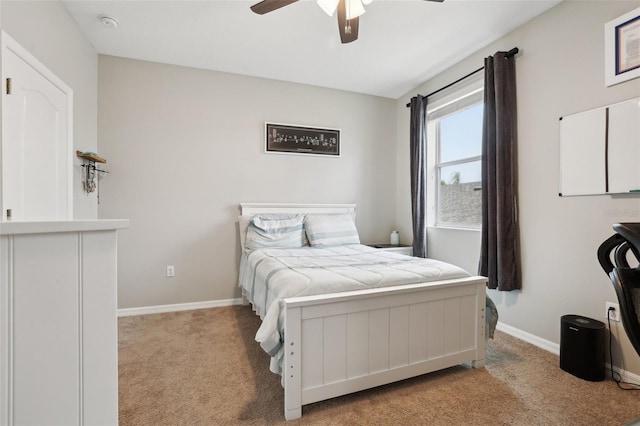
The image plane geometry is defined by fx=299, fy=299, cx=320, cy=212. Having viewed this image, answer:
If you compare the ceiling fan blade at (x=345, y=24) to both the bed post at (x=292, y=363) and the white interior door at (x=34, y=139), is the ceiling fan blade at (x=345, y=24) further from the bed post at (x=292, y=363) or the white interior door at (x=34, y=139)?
the white interior door at (x=34, y=139)

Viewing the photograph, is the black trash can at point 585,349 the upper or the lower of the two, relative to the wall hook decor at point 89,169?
lower

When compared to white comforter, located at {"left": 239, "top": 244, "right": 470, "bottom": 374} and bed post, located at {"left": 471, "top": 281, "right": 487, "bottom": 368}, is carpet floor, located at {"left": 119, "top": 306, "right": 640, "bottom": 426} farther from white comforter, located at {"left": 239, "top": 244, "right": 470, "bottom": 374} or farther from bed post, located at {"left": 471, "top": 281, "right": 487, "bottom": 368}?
white comforter, located at {"left": 239, "top": 244, "right": 470, "bottom": 374}

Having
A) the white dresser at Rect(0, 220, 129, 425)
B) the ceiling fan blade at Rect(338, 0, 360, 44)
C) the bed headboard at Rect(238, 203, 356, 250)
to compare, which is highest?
the ceiling fan blade at Rect(338, 0, 360, 44)

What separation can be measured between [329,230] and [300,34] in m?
1.86

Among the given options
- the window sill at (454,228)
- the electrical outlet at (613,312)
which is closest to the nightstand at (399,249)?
the window sill at (454,228)

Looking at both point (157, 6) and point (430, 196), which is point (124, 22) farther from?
point (430, 196)

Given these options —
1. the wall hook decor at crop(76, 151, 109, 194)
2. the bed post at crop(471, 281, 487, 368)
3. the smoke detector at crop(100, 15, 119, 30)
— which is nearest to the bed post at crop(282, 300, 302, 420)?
the bed post at crop(471, 281, 487, 368)

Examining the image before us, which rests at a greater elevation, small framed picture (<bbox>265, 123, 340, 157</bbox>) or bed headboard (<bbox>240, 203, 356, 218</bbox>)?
small framed picture (<bbox>265, 123, 340, 157</bbox>)

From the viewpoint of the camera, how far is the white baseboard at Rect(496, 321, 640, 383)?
70.3 inches

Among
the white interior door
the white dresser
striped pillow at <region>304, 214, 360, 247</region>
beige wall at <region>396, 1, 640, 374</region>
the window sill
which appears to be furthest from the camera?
striped pillow at <region>304, 214, 360, 247</region>

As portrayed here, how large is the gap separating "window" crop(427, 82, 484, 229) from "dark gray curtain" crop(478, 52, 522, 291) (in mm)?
374

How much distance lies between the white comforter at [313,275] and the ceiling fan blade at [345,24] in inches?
60.9

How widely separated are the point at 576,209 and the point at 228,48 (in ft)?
10.3

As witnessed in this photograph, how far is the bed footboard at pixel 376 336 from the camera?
148cm
